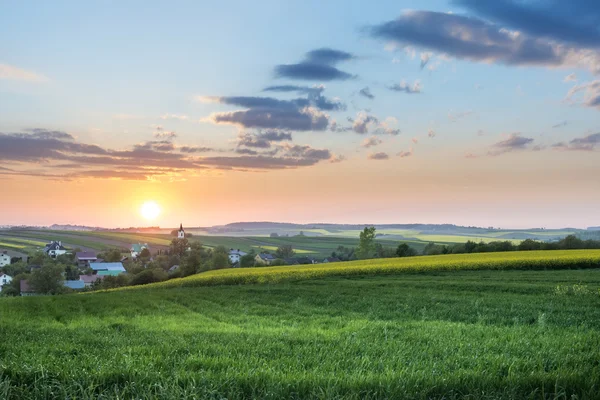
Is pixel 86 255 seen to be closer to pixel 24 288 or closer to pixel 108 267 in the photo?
pixel 108 267

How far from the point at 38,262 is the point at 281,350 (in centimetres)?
16647

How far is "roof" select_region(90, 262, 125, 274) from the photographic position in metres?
163

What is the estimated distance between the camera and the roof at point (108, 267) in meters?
163

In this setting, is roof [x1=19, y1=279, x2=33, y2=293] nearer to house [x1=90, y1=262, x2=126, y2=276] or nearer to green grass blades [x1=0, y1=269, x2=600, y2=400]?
house [x1=90, y1=262, x2=126, y2=276]

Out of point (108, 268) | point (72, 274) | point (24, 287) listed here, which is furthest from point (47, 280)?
point (108, 268)

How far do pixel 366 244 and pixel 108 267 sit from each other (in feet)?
338

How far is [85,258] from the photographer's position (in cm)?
18212

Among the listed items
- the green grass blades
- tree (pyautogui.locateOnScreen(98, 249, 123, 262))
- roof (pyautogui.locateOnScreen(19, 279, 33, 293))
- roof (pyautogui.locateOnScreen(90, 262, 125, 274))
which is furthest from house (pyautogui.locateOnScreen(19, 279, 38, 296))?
the green grass blades

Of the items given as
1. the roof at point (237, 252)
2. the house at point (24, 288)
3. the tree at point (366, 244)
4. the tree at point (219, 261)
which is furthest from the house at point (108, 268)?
the tree at point (366, 244)

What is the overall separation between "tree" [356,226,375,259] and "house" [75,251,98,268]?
115m

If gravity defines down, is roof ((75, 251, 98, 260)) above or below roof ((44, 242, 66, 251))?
below

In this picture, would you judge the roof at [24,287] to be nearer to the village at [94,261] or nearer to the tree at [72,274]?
the village at [94,261]

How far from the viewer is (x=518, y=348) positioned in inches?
273

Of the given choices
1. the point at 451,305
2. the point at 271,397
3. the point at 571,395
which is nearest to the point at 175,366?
the point at 271,397
